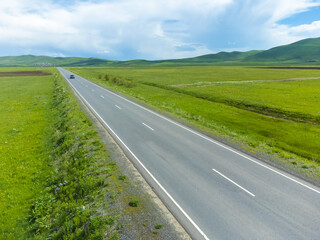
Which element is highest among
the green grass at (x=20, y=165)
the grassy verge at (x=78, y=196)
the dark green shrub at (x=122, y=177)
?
the dark green shrub at (x=122, y=177)

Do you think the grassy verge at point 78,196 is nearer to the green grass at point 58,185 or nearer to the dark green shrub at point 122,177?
the green grass at point 58,185

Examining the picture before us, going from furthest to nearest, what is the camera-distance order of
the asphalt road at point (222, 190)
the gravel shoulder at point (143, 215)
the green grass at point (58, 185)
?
the green grass at point (58, 185) < the asphalt road at point (222, 190) < the gravel shoulder at point (143, 215)

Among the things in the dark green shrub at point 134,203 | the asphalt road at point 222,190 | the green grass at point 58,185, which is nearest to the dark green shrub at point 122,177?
the green grass at point 58,185

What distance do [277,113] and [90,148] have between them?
2941 centimetres

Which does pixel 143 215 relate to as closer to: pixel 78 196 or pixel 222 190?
pixel 78 196

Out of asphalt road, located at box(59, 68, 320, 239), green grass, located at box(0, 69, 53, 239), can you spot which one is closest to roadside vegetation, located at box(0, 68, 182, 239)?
green grass, located at box(0, 69, 53, 239)

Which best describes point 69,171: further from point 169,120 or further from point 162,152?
point 169,120

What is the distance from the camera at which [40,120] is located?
86.1ft

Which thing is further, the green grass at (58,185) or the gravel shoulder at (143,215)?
the green grass at (58,185)

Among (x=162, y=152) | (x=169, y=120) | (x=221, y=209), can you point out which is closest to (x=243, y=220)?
(x=221, y=209)

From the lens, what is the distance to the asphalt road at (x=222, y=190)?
8.45 meters

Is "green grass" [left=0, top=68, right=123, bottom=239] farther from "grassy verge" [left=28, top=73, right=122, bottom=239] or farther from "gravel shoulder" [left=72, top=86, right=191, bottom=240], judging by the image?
"gravel shoulder" [left=72, top=86, right=191, bottom=240]

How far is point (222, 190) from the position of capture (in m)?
10.8

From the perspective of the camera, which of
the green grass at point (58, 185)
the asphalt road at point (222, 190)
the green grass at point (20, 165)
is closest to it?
the asphalt road at point (222, 190)
